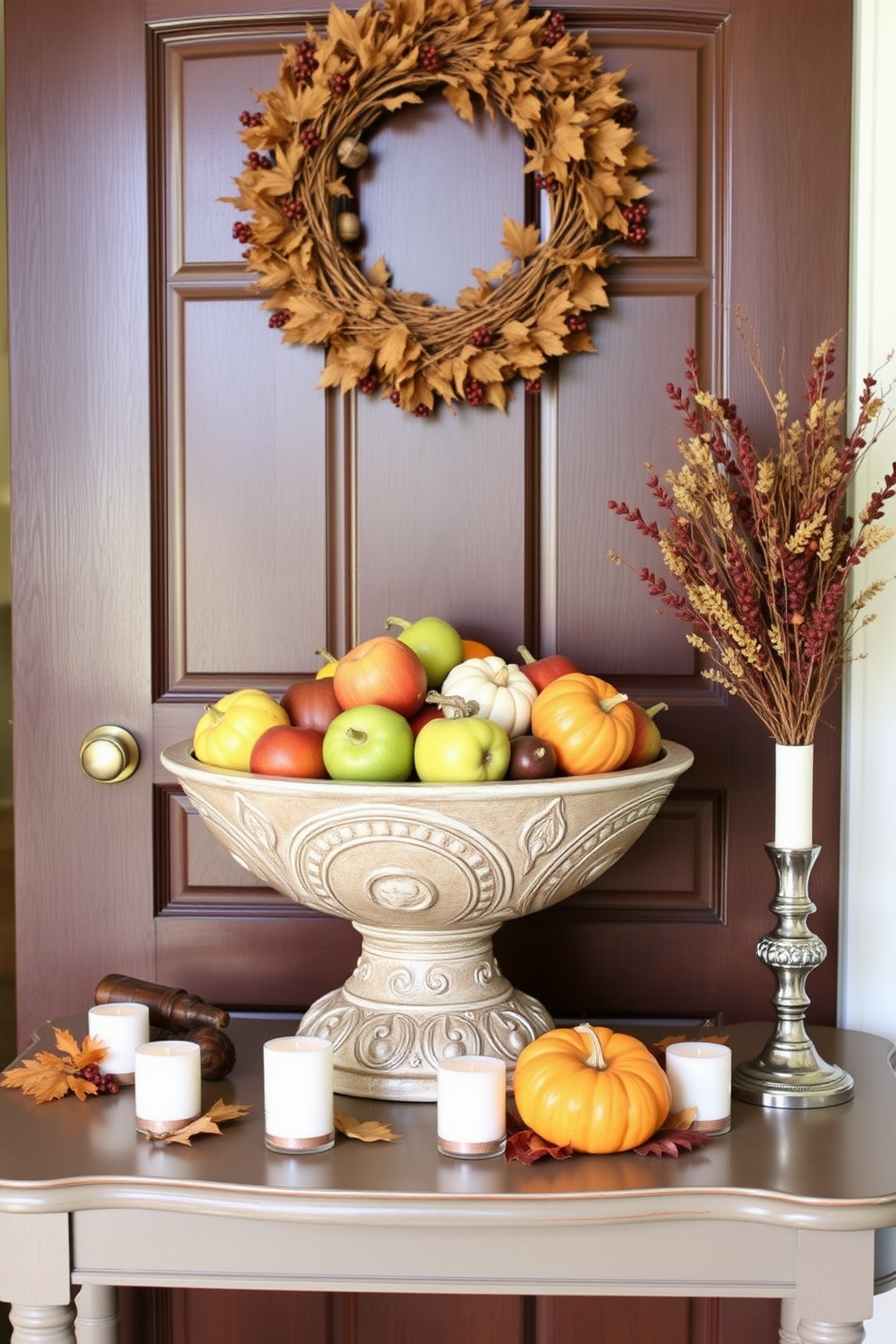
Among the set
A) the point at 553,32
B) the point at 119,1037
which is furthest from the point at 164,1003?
the point at 553,32

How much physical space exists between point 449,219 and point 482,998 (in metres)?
0.91

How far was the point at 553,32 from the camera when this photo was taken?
5.25ft

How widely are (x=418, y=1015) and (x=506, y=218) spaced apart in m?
0.91

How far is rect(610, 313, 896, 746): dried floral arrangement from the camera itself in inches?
51.8

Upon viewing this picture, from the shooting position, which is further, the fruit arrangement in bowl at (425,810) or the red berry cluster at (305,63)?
the red berry cluster at (305,63)

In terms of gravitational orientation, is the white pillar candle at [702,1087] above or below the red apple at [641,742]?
below

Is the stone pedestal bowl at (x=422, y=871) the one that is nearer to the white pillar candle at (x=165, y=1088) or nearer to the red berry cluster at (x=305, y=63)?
the white pillar candle at (x=165, y=1088)

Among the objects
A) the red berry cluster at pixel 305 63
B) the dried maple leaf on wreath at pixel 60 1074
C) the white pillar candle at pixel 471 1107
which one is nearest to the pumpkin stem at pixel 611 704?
the white pillar candle at pixel 471 1107

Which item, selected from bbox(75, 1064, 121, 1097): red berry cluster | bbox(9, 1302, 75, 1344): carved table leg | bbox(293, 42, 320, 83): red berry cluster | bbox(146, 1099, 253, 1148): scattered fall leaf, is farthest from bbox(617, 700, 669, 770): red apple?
bbox(293, 42, 320, 83): red berry cluster

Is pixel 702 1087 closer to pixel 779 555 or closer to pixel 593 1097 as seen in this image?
pixel 593 1097

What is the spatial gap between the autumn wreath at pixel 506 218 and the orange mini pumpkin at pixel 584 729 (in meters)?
0.49

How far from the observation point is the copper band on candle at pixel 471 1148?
3.96 ft

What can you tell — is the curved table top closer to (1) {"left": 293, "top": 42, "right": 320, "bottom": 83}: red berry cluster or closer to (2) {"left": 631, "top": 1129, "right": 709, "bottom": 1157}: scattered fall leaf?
(2) {"left": 631, "top": 1129, "right": 709, "bottom": 1157}: scattered fall leaf

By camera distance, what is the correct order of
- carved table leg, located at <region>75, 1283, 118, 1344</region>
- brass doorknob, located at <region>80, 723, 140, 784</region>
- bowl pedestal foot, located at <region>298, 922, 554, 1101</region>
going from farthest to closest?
brass doorknob, located at <region>80, 723, 140, 784</region> → carved table leg, located at <region>75, 1283, 118, 1344</region> → bowl pedestal foot, located at <region>298, 922, 554, 1101</region>
